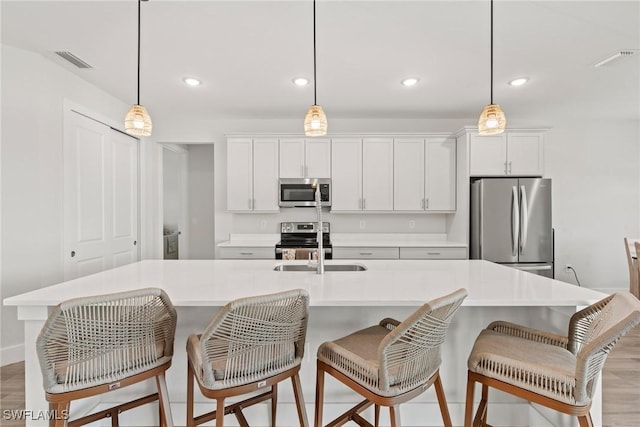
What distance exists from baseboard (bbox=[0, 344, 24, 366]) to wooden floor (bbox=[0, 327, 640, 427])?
0.14ft

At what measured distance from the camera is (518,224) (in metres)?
3.79

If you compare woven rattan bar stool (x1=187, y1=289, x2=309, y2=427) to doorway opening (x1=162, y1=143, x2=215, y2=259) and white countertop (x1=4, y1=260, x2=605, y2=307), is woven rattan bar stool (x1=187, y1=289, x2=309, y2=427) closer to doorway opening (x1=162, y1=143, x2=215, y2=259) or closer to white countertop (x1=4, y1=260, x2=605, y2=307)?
white countertop (x1=4, y1=260, x2=605, y2=307)

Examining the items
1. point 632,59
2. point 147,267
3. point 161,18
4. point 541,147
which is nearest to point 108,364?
point 147,267

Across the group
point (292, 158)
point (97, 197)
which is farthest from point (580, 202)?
point (97, 197)

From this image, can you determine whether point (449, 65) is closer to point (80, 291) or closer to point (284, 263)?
point (284, 263)

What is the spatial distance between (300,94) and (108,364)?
3000 mm

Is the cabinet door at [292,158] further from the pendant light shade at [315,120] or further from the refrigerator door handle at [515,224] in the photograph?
the refrigerator door handle at [515,224]

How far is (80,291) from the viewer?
161 cm

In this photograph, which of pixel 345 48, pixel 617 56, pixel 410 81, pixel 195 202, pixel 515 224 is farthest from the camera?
pixel 195 202

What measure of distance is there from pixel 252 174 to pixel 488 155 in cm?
282

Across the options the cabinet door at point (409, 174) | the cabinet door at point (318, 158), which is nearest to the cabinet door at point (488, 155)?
the cabinet door at point (409, 174)

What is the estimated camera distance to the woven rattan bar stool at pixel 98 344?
4.02ft

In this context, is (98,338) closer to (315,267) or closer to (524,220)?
(315,267)

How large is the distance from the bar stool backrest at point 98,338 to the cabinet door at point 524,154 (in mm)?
4027
